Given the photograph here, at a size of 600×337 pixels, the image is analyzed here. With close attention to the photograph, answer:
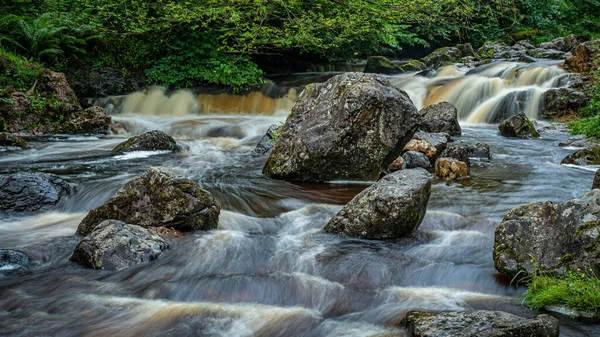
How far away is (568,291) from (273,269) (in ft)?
8.07

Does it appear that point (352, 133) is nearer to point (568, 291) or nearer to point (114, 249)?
point (114, 249)

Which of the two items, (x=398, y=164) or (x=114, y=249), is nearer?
(x=114, y=249)

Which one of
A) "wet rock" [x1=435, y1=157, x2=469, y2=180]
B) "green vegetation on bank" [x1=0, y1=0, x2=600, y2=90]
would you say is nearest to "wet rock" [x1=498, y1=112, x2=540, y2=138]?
"green vegetation on bank" [x1=0, y1=0, x2=600, y2=90]

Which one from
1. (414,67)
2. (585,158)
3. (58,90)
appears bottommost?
(585,158)

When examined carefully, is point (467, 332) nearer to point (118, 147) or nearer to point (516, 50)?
point (118, 147)

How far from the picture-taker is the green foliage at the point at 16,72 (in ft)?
45.6

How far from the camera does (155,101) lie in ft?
54.9

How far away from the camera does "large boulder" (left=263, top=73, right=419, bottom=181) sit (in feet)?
24.4

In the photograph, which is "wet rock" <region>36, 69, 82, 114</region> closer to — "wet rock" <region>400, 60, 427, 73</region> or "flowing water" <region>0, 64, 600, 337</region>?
"flowing water" <region>0, 64, 600, 337</region>

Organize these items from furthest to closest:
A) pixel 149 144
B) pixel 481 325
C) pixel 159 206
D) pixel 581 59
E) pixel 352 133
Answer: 1. pixel 581 59
2. pixel 149 144
3. pixel 352 133
4. pixel 159 206
5. pixel 481 325

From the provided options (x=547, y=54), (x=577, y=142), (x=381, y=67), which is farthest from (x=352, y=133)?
(x=547, y=54)

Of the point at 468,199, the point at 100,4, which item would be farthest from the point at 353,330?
the point at 100,4

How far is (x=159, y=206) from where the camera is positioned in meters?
5.51

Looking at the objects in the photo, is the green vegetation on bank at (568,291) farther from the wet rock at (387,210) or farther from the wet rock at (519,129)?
the wet rock at (519,129)
